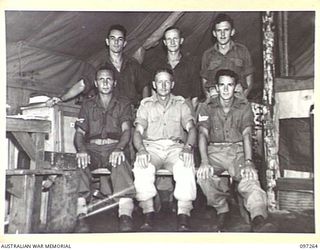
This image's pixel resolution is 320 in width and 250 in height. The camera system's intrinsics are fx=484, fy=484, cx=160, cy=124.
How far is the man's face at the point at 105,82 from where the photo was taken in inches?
47.1

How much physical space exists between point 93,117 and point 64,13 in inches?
10.0

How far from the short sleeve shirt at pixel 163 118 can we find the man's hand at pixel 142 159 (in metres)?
0.06

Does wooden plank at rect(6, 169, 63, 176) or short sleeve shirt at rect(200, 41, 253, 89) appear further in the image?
short sleeve shirt at rect(200, 41, 253, 89)

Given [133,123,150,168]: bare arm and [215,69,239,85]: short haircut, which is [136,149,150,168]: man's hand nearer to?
[133,123,150,168]: bare arm

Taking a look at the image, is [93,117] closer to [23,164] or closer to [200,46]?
[23,164]

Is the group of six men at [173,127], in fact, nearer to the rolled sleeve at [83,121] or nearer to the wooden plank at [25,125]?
the rolled sleeve at [83,121]

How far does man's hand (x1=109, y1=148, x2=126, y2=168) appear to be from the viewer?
1.13 m

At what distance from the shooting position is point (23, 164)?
1.10 m

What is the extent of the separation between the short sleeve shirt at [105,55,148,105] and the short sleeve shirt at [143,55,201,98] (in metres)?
0.02

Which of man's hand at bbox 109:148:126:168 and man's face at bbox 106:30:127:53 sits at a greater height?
man's face at bbox 106:30:127:53

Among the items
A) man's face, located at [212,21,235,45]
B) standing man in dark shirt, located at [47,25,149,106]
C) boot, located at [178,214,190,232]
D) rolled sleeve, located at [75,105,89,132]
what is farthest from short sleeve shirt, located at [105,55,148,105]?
boot, located at [178,214,190,232]

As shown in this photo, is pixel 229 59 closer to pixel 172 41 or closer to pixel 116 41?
pixel 172 41

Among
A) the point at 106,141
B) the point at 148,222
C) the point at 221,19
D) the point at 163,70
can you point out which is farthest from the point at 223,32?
the point at 148,222


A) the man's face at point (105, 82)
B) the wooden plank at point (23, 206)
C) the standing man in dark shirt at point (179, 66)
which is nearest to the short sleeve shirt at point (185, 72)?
the standing man in dark shirt at point (179, 66)
